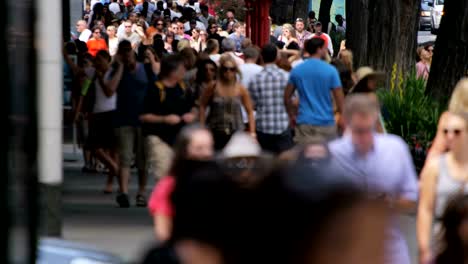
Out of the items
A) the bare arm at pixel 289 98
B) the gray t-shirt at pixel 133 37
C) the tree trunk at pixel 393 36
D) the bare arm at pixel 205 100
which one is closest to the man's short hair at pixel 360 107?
the bare arm at pixel 205 100

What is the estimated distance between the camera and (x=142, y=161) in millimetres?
13844

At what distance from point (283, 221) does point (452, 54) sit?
16697 mm

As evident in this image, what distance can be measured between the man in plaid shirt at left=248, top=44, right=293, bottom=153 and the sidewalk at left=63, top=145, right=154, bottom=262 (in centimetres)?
139

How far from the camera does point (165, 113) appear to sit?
498 inches

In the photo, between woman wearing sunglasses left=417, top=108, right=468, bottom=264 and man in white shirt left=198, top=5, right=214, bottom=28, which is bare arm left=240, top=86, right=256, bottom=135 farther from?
man in white shirt left=198, top=5, right=214, bottom=28

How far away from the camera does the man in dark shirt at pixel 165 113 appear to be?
12562 millimetres

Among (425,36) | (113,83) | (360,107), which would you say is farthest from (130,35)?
(425,36)

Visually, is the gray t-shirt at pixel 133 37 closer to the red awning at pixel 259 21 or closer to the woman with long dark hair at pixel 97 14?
the red awning at pixel 259 21

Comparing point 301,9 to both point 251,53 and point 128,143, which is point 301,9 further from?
point 128,143

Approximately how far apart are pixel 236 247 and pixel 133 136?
39.5 ft

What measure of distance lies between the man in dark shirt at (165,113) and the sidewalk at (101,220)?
0.67 meters

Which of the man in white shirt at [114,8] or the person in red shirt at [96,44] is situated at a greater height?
the man in white shirt at [114,8]

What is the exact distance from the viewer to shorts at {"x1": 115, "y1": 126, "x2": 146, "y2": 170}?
1391 centimetres

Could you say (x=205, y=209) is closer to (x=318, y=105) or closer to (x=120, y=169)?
(x=318, y=105)
